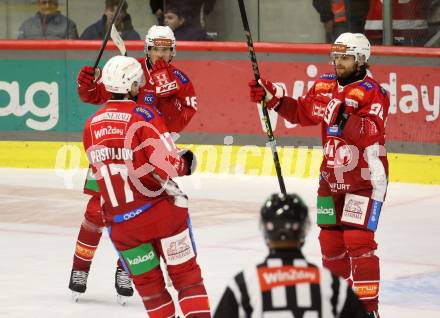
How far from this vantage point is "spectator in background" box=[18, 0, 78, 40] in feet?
41.8

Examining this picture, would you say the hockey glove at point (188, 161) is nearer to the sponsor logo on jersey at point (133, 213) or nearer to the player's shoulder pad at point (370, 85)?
the sponsor logo on jersey at point (133, 213)

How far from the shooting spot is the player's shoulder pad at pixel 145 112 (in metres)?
5.79

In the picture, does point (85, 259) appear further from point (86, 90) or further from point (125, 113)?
point (125, 113)

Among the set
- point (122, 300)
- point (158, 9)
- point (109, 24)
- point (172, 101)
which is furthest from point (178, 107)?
point (109, 24)

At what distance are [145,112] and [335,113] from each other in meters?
1.17

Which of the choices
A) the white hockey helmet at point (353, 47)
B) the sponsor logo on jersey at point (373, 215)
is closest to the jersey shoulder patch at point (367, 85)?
the white hockey helmet at point (353, 47)

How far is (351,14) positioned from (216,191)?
2192 millimetres

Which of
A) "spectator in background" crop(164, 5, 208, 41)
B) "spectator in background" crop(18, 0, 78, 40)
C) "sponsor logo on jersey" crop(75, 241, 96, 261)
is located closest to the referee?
"sponsor logo on jersey" crop(75, 241, 96, 261)

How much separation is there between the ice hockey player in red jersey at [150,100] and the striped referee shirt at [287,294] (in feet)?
11.9

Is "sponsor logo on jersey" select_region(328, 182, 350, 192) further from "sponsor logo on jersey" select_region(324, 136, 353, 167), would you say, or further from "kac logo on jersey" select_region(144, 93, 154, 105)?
"kac logo on jersey" select_region(144, 93, 154, 105)

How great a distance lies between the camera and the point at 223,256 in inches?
340

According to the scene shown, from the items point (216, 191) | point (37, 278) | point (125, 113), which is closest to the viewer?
point (125, 113)

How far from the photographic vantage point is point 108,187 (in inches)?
229

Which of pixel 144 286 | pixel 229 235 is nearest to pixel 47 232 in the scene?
pixel 229 235
